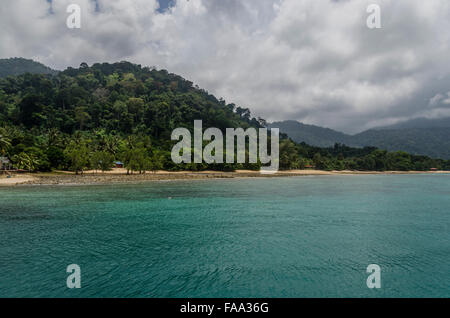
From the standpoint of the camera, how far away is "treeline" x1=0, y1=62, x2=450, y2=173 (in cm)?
6544

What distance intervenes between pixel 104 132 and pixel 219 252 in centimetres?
11177

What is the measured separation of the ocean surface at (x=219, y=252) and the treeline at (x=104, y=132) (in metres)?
45.9

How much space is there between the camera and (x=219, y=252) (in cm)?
1391

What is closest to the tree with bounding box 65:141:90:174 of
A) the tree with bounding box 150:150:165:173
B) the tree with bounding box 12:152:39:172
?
the tree with bounding box 12:152:39:172

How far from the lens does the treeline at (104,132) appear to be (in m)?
65.4

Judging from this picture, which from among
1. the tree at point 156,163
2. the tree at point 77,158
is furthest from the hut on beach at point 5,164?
the tree at point 156,163

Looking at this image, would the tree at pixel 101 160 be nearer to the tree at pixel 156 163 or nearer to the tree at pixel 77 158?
the tree at pixel 77 158

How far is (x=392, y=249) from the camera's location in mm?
14875

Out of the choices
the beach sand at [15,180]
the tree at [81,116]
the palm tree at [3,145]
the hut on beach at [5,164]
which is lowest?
the beach sand at [15,180]

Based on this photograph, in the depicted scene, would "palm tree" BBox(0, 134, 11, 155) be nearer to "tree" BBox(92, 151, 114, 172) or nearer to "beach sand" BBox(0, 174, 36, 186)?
"beach sand" BBox(0, 174, 36, 186)
